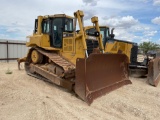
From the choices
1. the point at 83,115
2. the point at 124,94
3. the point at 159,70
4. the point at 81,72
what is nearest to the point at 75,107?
the point at 83,115

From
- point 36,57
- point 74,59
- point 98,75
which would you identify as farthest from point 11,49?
point 98,75

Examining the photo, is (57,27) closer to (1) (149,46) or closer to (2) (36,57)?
(2) (36,57)

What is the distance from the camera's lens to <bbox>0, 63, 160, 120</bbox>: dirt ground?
404cm

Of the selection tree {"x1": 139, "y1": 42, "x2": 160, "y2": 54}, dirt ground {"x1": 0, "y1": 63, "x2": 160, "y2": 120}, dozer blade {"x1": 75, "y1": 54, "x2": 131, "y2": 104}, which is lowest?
dirt ground {"x1": 0, "y1": 63, "x2": 160, "y2": 120}

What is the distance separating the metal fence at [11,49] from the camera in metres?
14.6

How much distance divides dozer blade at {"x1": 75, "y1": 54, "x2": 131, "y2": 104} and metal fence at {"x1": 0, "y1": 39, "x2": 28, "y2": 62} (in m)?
10.3

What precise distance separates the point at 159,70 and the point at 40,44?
5047 mm

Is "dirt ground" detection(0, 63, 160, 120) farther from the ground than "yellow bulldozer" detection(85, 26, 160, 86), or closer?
closer

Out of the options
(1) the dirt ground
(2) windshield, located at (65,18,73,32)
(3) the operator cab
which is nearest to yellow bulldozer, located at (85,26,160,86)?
(2) windshield, located at (65,18,73,32)

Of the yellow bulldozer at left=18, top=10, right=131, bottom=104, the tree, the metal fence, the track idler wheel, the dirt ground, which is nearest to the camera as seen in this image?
the dirt ground

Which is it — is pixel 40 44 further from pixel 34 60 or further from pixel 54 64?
pixel 54 64

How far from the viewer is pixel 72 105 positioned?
4.70 meters

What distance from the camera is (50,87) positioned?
6445 millimetres

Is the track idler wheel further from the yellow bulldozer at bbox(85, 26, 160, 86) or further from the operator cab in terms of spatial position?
the yellow bulldozer at bbox(85, 26, 160, 86)
